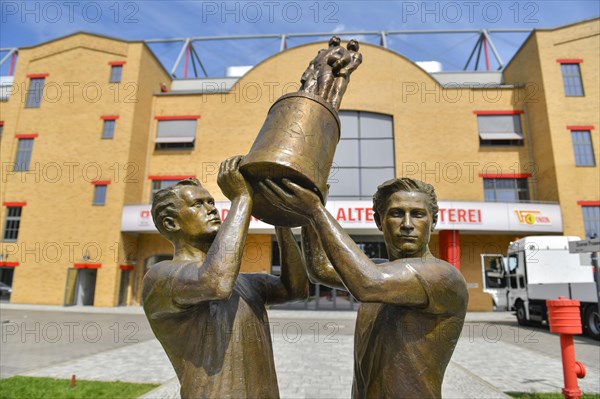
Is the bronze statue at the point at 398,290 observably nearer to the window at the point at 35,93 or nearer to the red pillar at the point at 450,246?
the red pillar at the point at 450,246

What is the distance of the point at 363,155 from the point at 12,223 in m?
17.8

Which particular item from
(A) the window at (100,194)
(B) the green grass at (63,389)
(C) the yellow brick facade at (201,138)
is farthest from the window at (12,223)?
(B) the green grass at (63,389)

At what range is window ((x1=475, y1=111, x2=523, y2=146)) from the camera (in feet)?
63.9

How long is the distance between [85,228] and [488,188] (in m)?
19.3

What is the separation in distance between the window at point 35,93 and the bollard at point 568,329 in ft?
79.8

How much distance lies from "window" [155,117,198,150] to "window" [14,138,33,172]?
6.42 m

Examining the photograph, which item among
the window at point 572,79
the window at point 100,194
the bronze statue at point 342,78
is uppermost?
the window at point 572,79

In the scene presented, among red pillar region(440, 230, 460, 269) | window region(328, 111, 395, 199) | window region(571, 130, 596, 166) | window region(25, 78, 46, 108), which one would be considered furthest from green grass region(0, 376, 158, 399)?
window region(25, 78, 46, 108)

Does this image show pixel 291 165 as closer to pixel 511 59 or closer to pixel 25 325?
pixel 25 325

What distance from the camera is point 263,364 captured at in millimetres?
1759

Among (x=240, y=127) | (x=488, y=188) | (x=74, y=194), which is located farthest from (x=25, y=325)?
(x=488, y=188)

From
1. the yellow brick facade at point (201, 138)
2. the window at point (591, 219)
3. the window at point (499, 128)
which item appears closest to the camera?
the window at point (591, 219)

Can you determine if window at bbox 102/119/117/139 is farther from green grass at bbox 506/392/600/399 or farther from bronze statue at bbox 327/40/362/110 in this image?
bronze statue at bbox 327/40/362/110

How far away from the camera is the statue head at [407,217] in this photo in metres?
1.69
